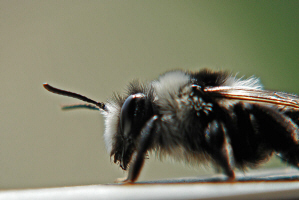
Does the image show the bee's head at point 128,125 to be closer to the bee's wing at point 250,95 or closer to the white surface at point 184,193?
the bee's wing at point 250,95

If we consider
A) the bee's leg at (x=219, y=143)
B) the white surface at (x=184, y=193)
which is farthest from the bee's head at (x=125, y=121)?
the white surface at (x=184, y=193)

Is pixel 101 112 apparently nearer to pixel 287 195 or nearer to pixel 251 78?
pixel 251 78

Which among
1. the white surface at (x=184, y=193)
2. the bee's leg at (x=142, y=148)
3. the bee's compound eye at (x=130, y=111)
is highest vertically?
the bee's compound eye at (x=130, y=111)

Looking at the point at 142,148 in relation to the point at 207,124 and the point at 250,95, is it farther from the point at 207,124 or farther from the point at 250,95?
the point at 250,95

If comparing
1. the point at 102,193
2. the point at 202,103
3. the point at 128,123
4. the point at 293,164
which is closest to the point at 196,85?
the point at 202,103

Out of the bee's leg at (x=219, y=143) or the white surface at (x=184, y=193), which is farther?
the bee's leg at (x=219, y=143)

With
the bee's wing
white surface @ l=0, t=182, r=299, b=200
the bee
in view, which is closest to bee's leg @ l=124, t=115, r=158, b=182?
the bee

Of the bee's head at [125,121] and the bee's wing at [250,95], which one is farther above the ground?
the bee's wing at [250,95]

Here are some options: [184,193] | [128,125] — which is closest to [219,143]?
[128,125]
